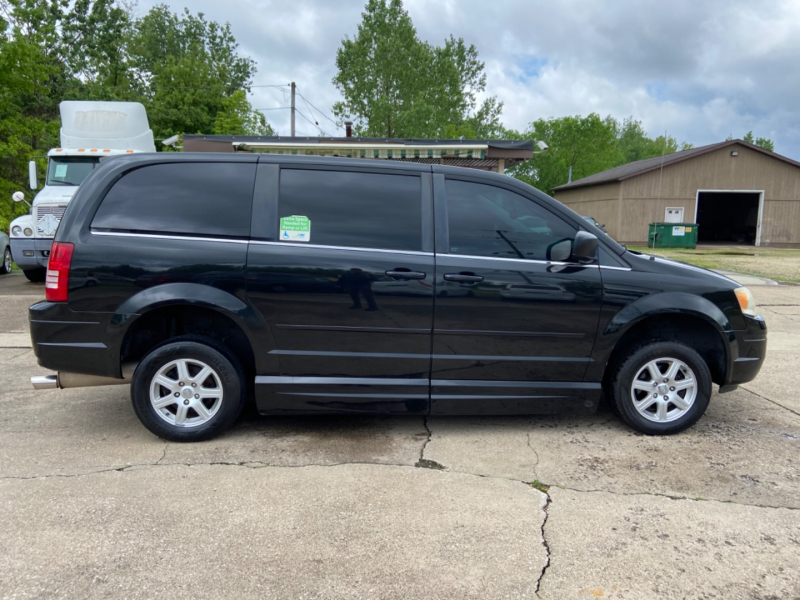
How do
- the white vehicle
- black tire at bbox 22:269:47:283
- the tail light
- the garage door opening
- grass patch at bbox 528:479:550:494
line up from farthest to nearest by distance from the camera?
1. the garage door opening
2. black tire at bbox 22:269:47:283
3. the white vehicle
4. the tail light
5. grass patch at bbox 528:479:550:494

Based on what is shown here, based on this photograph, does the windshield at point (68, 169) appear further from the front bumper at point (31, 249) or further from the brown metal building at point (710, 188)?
the brown metal building at point (710, 188)

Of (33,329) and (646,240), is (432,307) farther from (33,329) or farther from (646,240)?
(646,240)

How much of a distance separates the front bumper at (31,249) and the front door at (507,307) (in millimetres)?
9562

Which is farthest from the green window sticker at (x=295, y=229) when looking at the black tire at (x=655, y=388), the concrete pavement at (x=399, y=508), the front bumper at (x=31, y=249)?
the front bumper at (x=31, y=249)

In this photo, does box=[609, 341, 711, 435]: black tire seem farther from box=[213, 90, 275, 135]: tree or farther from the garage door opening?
the garage door opening

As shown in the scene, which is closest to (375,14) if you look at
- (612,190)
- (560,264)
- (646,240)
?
(612,190)

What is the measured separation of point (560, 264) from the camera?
3.94 meters

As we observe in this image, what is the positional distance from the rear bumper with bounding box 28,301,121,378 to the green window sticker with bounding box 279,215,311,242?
125 centimetres

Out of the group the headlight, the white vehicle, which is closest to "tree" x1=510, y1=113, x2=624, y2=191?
the white vehicle

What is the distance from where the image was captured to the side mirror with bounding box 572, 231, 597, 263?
3791 mm

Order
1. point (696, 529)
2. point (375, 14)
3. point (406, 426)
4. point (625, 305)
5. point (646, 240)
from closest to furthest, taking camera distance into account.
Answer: point (696, 529) < point (625, 305) < point (406, 426) < point (646, 240) < point (375, 14)

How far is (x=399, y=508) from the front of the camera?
123 inches

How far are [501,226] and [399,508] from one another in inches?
78.3

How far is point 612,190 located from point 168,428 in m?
30.8
